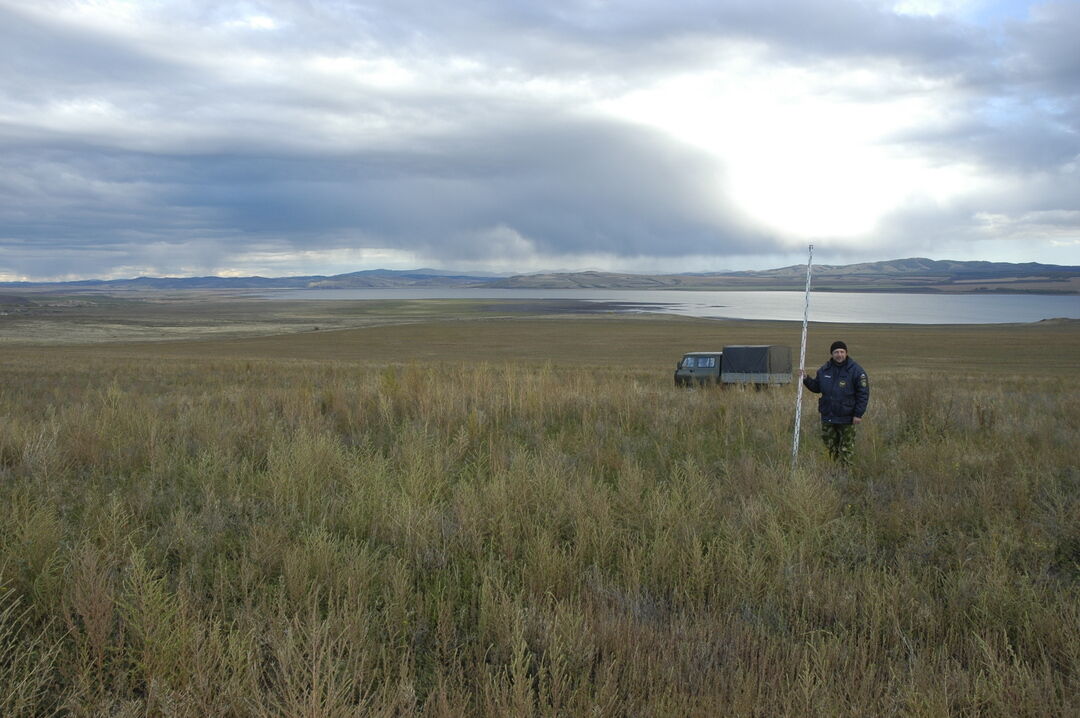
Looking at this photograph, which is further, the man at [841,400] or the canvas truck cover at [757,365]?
the canvas truck cover at [757,365]

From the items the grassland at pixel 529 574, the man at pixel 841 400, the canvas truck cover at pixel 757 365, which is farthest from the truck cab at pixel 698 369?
the man at pixel 841 400

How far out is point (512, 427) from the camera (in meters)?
8.96

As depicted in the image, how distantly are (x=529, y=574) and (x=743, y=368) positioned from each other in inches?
747

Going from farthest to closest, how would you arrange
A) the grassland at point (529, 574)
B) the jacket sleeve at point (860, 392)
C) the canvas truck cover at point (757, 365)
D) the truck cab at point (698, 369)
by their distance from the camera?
the truck cab at point (698, 369)
the canvas truck cover at point (757, 365)
the jacket sleeve at point (860, 392)
the grassland at point (529, 574)

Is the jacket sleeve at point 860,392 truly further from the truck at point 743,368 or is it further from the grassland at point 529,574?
the truck at point 743,368

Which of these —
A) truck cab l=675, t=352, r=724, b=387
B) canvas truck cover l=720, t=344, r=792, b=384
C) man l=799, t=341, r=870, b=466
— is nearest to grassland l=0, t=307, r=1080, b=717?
man l=799, t=341, r=870, b=466

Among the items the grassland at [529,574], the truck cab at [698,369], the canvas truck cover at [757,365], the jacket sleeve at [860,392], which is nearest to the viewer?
the grassland at [529,574]

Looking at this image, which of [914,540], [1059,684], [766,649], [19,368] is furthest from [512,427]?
[19,368]

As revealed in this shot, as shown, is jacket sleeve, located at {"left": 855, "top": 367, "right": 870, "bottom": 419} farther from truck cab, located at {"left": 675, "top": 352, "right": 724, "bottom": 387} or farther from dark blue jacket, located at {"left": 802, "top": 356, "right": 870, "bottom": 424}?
truck cab, located at {"left": 675, "top": 352, "right": 724, "bottom": 387}

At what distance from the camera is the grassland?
3006 mm

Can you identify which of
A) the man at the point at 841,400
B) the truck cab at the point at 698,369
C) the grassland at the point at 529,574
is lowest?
the truck cab at the point at 698,369

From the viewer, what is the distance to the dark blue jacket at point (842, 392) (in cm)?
743

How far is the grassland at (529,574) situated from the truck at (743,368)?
13.0 metres

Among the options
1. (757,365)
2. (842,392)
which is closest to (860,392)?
(842,392)
